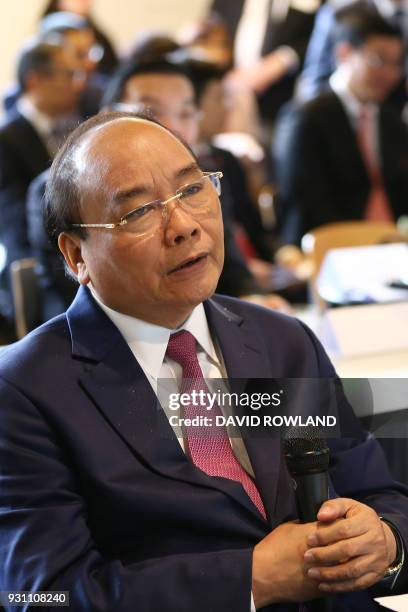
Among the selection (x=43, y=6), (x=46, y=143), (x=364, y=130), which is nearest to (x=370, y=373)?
(x=46, y=143)

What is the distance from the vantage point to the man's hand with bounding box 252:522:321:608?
126 cm

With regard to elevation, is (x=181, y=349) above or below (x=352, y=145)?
above

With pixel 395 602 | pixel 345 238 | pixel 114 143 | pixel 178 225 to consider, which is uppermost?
pixel 114 143

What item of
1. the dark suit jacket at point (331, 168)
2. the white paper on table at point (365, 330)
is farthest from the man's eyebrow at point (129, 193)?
the dark suit jacket at point (331, 168)

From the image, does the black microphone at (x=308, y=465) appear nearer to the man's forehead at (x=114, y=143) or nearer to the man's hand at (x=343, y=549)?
the man's hand at (x=343, y=549)

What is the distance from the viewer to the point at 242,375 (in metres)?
1.45

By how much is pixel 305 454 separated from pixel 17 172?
312 centimetres

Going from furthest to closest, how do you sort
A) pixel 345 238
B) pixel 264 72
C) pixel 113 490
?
pixel 264 72 → pixel 345 238 → pixel 113 490

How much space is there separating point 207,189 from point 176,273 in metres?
0.17

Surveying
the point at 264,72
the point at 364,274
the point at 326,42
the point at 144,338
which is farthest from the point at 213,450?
the point at 264,72

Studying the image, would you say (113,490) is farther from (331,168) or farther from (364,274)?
(331,168)

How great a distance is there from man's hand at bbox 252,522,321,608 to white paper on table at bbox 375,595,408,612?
19 centimetres

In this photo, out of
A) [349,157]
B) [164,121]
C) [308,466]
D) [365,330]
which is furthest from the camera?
[349,157]

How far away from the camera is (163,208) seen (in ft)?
4.62
